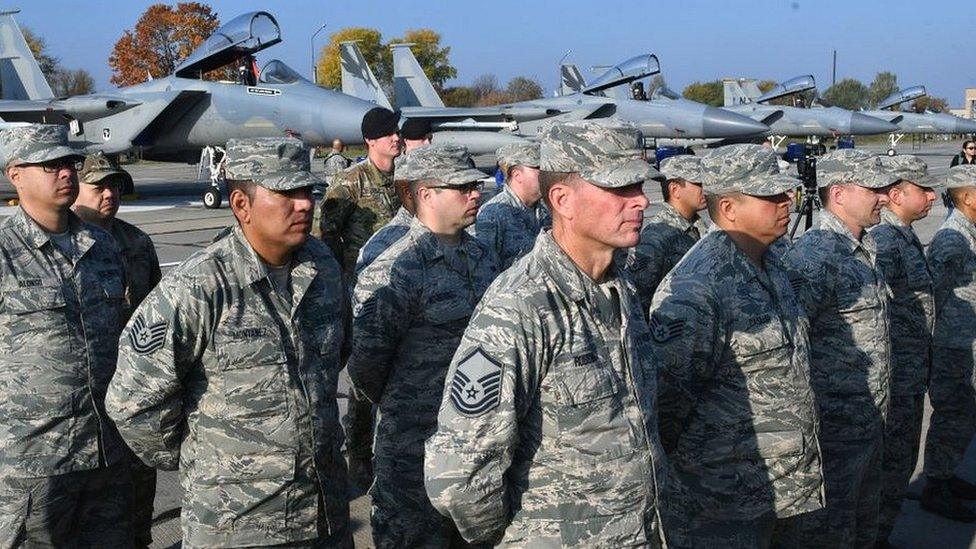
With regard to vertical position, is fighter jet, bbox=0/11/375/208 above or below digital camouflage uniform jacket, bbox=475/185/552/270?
above

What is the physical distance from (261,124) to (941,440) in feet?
51.0

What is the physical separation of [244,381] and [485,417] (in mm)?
887

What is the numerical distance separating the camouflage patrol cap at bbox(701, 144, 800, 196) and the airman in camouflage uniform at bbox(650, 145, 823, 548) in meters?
0.06

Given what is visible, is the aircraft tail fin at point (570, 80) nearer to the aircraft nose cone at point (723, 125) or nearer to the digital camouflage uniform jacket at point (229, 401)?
the aircraft nose cone at point (723, 125)

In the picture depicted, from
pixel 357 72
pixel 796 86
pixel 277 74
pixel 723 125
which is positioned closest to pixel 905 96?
pixel 796 86

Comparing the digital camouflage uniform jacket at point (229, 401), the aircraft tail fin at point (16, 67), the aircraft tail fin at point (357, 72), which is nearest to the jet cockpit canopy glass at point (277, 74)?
the aircraft tail fin at point (16, 67)

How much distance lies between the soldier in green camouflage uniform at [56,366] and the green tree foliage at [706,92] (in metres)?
86.5

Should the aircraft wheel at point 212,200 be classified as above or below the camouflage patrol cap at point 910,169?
below

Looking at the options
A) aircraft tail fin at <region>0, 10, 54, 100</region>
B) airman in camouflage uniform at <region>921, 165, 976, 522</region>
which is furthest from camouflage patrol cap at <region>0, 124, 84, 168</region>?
aircraft tail fin at <region>0, 10, 54, 100</region>

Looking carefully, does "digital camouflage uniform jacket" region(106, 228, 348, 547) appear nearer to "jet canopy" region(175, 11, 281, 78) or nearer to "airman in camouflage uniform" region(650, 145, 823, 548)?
"airman in camouflage uniform" region(650, 145, 823, 548)

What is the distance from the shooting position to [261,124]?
1881 cm

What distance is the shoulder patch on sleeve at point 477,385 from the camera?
7.55 ft

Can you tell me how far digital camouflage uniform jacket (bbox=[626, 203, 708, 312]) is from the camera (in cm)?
527

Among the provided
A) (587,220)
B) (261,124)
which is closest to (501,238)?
(587,220)
